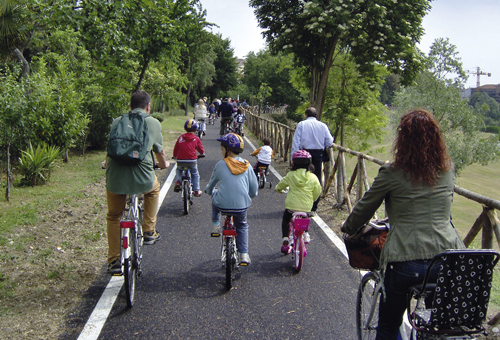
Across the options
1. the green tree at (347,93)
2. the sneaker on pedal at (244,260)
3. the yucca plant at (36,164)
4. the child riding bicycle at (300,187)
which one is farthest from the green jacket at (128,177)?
the green tree at (347,93)

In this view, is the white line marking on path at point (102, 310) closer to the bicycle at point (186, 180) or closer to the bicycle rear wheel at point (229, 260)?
the bicycle rear wheel at point (229, 260)

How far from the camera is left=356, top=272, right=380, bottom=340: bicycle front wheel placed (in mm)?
3340

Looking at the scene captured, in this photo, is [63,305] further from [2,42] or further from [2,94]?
[2,42]

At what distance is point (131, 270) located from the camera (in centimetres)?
449

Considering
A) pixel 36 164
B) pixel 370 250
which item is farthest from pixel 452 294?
pixel 36 164

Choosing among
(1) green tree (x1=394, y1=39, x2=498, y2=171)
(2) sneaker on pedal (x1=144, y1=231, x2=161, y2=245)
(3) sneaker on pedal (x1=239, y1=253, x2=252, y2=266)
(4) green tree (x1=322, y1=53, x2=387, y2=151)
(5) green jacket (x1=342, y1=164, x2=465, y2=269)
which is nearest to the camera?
(5) green jacket (x1=342, y1=164, x2=465, y2=269)

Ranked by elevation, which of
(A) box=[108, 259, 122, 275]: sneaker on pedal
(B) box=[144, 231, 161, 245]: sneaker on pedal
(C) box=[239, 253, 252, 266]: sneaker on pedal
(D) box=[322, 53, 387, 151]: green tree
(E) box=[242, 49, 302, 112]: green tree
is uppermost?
(E) box=[242, 49, 302, 112]: green tree

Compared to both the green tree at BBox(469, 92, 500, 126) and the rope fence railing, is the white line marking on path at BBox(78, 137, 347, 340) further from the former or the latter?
the green tree at BBox(469, 92, 500, 126)

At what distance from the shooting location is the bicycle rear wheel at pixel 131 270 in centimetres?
431

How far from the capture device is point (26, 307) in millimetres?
4445

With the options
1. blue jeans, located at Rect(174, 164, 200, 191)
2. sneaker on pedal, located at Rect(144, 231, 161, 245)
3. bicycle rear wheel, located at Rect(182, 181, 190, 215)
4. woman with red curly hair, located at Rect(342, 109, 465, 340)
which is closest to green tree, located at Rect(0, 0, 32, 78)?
blue jeans, located at Rect(174, 164, 200, 191)

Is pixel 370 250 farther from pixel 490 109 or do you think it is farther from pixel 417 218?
pixel 490 109

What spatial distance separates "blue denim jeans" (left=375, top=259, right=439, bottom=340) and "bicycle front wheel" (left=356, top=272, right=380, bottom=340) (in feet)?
1.44

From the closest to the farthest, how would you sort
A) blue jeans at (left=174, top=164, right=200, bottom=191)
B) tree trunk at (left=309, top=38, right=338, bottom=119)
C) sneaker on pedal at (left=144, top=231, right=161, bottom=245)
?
sneaker on pedal at (left=144, top=231, right=161, bottom=245) → blue jeans at (left=174, top=164, right=200, bottom=191) → tree trunk at (left=309, top=38, right=338, bottom=119)
